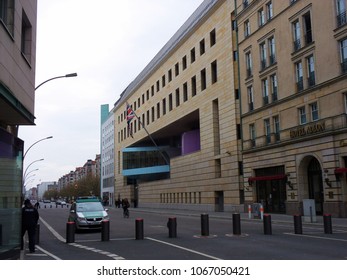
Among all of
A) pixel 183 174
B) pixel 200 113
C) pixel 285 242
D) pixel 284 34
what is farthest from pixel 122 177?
pixel 285 242

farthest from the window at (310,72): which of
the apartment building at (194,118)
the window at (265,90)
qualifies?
the apartment building at (194,118)

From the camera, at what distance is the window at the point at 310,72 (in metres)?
33.0

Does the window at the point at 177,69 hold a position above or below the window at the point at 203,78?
above

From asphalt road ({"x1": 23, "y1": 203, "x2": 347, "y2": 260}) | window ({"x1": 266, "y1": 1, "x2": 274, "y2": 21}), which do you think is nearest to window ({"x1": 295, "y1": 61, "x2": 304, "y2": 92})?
window ({"x1": 266, "y1": 1, "x2": 274, "y2": 21})

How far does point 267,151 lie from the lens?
38.3 metres

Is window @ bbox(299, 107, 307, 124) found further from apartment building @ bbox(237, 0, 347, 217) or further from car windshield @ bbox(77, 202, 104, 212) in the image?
car windshield @ bbox(77, 202, 104, 212)

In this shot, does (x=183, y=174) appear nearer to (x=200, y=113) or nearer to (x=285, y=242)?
(x=200, y=113)

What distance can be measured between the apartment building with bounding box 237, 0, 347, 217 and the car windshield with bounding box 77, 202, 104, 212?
488 inches

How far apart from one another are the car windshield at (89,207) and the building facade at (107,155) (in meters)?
83.2

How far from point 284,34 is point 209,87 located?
49.7ft

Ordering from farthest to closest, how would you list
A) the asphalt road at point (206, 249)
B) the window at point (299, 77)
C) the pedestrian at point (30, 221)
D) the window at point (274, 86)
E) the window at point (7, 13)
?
the window at point (274, 86) → the window at point (299, 77) → the window at point (7, 13) → the pedestrian at point (30, 221) → the asphalt road at point (206, 249)

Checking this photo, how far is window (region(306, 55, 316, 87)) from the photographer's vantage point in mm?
32959

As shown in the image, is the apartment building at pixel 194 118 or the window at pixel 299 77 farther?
the apartment building at pixel 194 118

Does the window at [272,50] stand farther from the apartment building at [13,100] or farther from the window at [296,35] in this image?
the apartment building at [13,100]
